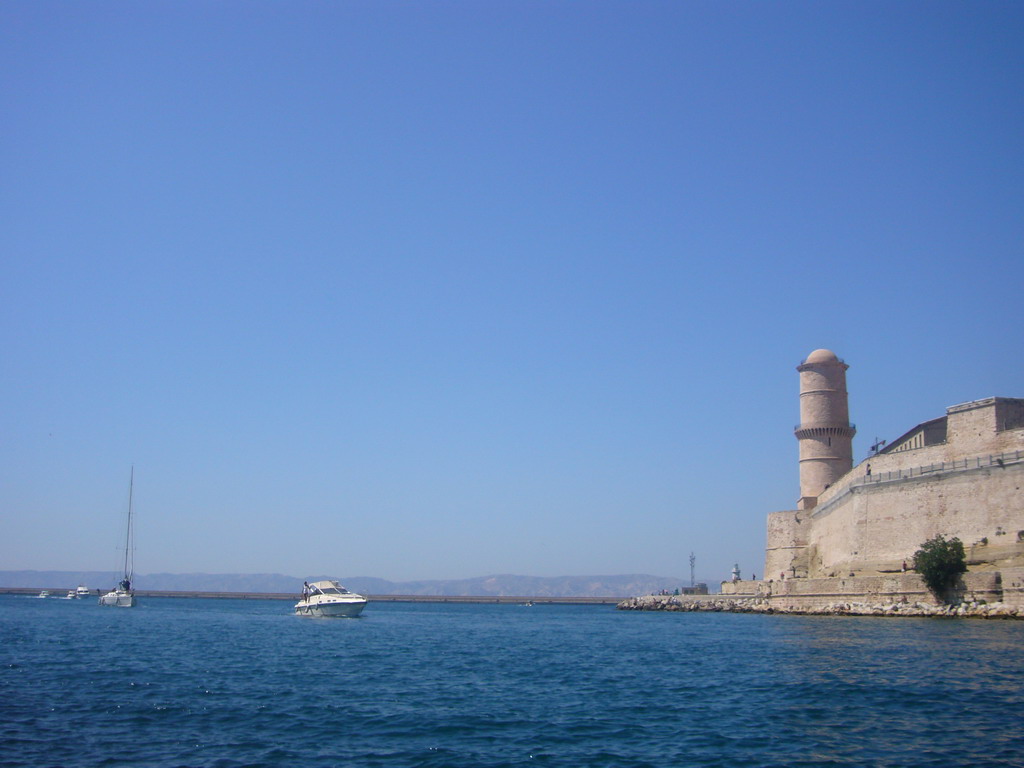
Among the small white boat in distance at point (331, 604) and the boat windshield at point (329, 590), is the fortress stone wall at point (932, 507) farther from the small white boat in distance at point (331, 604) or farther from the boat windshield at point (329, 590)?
the boat windshield at point (329, 590)

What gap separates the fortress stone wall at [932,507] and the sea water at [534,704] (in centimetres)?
722

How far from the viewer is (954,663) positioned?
1891 centimetres

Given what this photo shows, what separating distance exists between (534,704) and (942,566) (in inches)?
890

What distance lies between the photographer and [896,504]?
40.0 m

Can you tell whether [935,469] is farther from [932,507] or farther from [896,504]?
[896,504]

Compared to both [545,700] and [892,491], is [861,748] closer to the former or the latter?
Answer: [545,700]

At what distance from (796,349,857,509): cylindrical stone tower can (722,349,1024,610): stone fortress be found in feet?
0.19

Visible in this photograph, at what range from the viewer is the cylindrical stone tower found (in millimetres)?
51625

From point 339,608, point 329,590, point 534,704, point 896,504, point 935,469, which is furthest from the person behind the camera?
point 329,590

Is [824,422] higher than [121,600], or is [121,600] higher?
[824,422]

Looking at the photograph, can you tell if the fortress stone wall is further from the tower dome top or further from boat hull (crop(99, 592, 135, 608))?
boat hull (crop(99, 592, 135, 608))

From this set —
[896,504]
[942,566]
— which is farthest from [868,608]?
[896,504]

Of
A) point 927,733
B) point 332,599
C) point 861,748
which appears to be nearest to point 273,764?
point 861,748

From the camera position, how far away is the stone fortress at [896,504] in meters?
34.0
